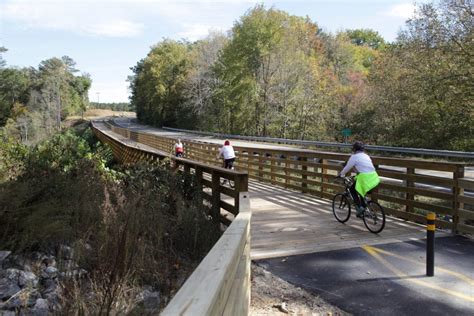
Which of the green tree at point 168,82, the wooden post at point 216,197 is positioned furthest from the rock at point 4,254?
the green tree at point 168,82

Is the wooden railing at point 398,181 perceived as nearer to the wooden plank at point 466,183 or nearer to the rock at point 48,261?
the wooden plank at point 466,183

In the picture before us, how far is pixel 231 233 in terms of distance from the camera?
3.07 metres

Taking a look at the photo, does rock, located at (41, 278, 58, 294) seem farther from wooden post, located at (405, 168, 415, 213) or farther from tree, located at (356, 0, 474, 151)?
tree, located at (356, 0, 474, 151)

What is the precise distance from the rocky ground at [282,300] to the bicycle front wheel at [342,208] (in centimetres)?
331

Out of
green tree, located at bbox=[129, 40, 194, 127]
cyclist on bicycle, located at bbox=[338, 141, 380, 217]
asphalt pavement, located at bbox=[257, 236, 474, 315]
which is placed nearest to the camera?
asphalt pavement, located at bbox=[257, 236, 474, 315]

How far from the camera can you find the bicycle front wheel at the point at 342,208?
329 inches

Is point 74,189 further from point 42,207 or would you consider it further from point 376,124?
point 376,124

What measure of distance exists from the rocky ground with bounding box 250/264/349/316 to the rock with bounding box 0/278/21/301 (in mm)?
2819

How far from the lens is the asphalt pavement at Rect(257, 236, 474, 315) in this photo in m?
4.55

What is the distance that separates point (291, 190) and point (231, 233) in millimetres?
10118

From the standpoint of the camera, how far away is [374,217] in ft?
24.8

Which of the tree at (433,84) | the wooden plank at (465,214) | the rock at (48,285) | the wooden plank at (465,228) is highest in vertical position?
the tree at (433,84)

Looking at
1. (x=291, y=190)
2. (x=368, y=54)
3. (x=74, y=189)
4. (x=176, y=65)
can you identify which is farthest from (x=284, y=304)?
(x=368, y=54)

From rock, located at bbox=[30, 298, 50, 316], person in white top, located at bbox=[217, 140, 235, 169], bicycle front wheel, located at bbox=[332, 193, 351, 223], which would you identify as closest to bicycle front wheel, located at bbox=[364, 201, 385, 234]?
bicycle front wheel, located at bbox=[332, 193, 351, 223]
